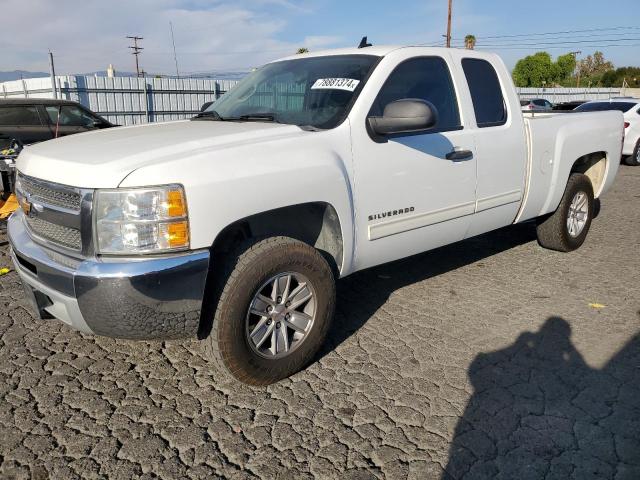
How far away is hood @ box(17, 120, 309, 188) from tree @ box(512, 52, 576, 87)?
7144cm

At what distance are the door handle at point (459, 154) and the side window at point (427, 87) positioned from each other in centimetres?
19

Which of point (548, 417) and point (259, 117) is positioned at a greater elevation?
point (259, 117)

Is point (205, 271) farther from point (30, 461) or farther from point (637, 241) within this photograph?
point (637, 241)

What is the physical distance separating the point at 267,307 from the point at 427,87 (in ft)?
6.73

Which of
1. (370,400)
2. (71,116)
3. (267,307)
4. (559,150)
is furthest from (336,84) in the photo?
(71,116)

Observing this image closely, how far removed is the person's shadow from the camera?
2525 mm

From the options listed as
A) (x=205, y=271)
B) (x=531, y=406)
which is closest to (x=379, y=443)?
(x=531, y=406)

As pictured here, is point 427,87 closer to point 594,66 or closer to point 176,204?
point 176,204

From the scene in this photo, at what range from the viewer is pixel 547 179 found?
499 cm

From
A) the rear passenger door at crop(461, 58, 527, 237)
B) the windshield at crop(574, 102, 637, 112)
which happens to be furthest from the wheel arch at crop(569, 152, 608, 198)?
the windshield at crop(574, 102, 637, 112)

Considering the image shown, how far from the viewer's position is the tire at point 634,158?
524 inches

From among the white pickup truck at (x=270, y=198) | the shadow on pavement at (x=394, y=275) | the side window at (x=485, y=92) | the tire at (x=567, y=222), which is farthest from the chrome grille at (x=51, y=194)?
the tire at (x=567, y=222)

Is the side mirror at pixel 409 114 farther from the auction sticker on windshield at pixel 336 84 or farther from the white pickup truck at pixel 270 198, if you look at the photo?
the auction sticker on windshield at pixel 336 84

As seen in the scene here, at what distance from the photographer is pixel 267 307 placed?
122 inches
